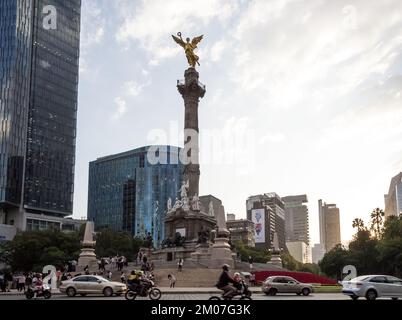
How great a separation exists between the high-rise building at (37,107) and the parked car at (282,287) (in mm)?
92790

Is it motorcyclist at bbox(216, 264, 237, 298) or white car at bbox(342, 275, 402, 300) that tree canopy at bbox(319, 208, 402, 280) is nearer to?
white car at bbox(342, 275, 402, 300)

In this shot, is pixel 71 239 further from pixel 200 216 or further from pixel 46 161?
pixel 46 161

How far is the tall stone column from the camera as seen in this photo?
69.6 m

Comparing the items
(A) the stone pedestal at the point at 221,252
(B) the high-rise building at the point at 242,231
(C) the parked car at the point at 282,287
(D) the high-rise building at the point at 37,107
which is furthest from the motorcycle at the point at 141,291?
(B) the high-rise building at the point at 242,231

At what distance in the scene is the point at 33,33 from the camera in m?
128

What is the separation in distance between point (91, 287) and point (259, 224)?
15726 cm

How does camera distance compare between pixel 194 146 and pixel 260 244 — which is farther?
pixel 260 244

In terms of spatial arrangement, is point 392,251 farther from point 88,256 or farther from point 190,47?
point 88,256

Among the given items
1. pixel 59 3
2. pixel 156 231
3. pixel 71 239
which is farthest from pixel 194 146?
pixel 156 231

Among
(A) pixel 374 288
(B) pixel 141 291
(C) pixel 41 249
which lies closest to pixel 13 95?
(C) pixel 41 249

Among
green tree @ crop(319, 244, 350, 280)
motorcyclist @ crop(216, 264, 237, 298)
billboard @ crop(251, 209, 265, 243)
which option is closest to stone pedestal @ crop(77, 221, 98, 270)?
motorcyclist @ crop(216, 264, 237, 298)

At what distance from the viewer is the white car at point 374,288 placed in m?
27.8

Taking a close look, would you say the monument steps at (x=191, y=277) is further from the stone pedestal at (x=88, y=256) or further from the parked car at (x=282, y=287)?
the parked car at (x=282, y=287)
